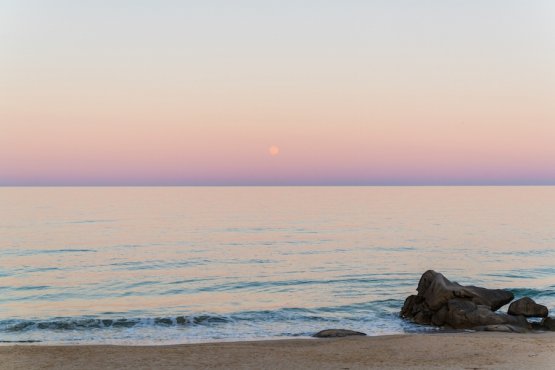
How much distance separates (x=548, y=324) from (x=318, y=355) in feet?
43.5

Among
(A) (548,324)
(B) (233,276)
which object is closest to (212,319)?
(B) (233,276)

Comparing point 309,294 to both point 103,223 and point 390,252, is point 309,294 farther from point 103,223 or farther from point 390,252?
point 103,223

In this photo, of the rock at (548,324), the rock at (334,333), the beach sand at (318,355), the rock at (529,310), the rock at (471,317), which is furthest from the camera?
the rock at (529,310)

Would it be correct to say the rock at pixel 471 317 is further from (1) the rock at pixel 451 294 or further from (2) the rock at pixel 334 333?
(2) the rock at pixel 334 333

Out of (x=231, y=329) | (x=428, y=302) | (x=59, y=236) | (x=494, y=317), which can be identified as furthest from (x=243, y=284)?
(x=59, y=236)

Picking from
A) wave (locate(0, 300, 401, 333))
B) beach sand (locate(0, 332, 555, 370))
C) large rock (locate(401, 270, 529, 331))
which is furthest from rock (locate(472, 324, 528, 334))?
wave (locate(0, 300, 401, 333))

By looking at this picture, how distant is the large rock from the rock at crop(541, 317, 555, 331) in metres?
0.75

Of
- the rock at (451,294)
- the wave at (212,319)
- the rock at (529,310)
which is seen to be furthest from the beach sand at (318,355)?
the wave at (212,319)

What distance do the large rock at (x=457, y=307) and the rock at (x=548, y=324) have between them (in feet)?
2.47

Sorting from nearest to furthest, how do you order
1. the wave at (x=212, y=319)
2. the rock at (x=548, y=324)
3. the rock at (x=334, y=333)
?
the rock at (x=334, y=333)
the rock at (x=548, y=324)
the wave at (x=212, y=319)

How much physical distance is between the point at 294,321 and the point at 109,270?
2218cm

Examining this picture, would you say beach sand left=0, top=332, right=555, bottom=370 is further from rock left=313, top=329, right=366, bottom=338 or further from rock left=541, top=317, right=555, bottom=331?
rock left=541, top=317, right=555, bottom=331

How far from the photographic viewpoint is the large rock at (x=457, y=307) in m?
→ 26.5

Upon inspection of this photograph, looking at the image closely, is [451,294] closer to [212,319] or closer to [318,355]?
[318,355]
